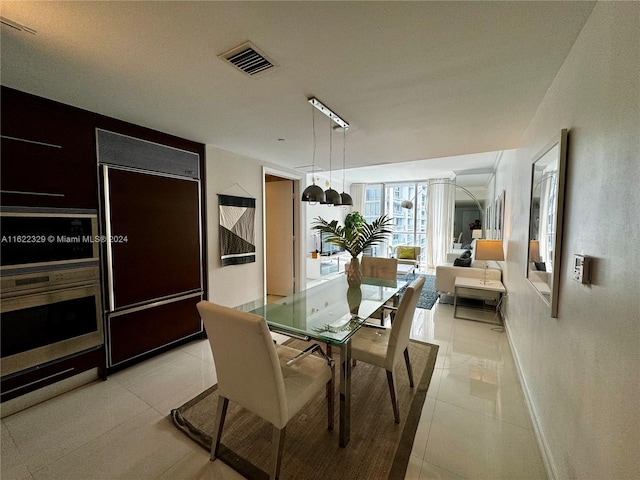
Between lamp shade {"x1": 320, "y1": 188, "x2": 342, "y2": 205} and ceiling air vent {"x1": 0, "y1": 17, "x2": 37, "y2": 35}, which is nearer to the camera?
ceiling air vent {"x1": 0, "y1": 17, "x2": 37, "y2": 35}

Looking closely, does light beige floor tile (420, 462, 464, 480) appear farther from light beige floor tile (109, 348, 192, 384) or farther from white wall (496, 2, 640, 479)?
light beige floor tile (109, 348, 192, 384)

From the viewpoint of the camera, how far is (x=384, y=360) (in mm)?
1935

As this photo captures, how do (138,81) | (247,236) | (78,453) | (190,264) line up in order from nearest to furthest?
(78,453) < (138,81) < (190,264) < (247,236)

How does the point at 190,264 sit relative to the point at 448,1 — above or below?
below

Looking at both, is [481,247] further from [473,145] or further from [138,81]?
[138,81]

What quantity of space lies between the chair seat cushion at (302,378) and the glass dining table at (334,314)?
144 mm

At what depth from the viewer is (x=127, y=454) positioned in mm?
1673

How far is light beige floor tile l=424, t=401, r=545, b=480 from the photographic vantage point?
5.08 feet

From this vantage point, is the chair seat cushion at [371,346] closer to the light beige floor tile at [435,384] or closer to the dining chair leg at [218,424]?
the light beige floor tile at [435,384]

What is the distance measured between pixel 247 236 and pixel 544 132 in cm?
347

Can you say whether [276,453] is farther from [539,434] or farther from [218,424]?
[539,434]

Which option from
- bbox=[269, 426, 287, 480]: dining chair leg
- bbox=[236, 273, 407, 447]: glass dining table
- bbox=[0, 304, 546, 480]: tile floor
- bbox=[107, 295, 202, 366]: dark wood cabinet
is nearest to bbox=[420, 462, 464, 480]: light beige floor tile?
bbox=[0, 304, 546, 480]: tile floor

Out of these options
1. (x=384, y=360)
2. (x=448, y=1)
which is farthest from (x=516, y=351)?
(x=448, y=1)

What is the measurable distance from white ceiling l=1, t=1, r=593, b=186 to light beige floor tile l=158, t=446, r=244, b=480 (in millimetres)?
2425
